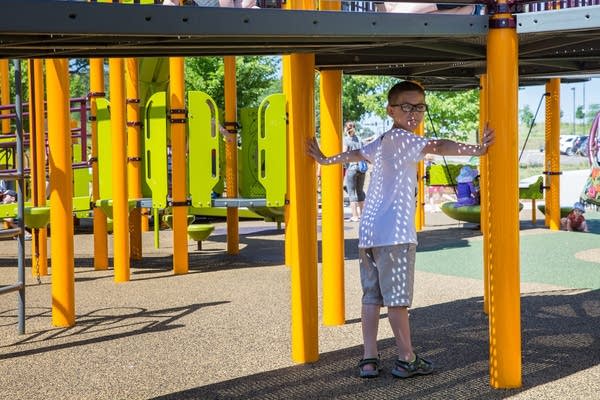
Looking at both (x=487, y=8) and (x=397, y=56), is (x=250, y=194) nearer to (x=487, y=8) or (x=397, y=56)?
(x=397, y=56)

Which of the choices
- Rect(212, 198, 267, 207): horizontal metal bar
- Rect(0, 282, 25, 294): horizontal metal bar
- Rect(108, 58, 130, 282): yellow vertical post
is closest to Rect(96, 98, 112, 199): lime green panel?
Rect(108, 58, 130, 282): yellow vertical post

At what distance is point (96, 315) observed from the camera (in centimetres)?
696

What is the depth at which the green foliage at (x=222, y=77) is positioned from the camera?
31078 millimetres

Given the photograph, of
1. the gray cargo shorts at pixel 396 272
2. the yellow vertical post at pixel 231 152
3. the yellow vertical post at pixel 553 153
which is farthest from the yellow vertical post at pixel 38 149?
the yellow vertical post at pixel 553 153

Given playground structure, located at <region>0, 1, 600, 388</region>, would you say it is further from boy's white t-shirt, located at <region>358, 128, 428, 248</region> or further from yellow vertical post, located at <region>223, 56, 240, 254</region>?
yellow vertical post, located at <region>223, 56, 240, 254</region>

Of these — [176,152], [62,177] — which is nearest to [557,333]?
[62,177]

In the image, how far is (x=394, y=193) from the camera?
465 centimetres

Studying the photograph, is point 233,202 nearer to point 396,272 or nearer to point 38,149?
point 38,149

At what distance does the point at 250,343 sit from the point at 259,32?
2405mm

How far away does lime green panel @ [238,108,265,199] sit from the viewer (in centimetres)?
1066

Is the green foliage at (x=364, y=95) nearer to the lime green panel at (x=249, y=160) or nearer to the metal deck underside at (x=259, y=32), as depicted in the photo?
the lime green panel at (x=249, y=160)

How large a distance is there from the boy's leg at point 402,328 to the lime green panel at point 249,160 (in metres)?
5.77

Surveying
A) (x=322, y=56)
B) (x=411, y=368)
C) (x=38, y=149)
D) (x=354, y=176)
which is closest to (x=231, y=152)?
(x=38, y=149)

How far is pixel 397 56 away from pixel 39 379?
10.6ft
